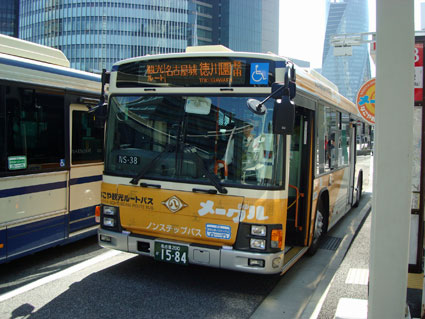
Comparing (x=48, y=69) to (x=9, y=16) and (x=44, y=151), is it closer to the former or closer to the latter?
(x=44, y=151)

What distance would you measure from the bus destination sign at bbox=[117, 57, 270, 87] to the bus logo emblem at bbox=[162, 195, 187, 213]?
1431mm

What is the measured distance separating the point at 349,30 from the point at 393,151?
111 m

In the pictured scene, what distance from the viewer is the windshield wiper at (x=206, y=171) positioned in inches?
190

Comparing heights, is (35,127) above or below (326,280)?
above

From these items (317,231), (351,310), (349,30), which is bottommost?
(351,310)

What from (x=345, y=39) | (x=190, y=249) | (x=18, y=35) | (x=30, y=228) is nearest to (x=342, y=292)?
(x=190, y=249)

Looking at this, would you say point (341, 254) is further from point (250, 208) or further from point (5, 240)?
point (5, 240)

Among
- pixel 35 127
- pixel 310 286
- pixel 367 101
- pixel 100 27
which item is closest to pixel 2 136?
pixel 35 127

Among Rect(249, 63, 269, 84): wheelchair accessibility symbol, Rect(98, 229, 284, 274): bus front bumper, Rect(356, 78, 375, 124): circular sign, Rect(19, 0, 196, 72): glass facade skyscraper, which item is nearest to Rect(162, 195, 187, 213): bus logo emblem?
Rect(98, 229, 284, 274): bus front bumper

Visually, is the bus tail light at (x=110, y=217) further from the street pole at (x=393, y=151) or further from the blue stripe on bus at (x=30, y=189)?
the street pole at (x=393, y=151)

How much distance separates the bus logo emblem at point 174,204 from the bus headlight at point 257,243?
93 centimetres

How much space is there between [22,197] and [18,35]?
115 meters

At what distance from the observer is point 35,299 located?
4.85 meters

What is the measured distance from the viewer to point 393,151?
299cm
